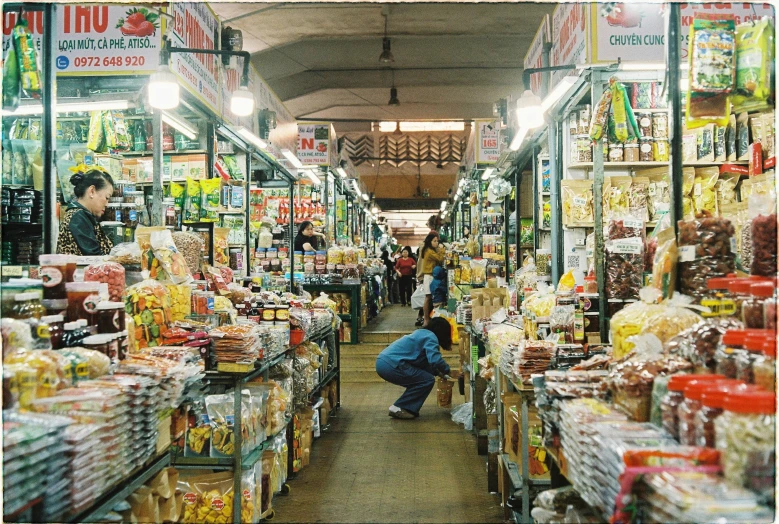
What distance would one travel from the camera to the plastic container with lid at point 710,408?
1626 mm

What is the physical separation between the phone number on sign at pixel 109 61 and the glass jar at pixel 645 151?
164 inches

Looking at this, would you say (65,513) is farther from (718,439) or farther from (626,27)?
(626,27)

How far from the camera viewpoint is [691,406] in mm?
1762

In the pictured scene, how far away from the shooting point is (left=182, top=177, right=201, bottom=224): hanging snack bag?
6.47 m

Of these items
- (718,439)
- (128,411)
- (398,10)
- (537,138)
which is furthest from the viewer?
(398,10)

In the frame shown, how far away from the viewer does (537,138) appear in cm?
741

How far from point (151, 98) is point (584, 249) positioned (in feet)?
12.8

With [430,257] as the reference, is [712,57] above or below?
above

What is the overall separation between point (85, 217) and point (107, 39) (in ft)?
5.46

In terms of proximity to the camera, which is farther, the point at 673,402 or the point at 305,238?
the point at 305,238

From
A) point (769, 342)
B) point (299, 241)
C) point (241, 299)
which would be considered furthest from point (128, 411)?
point (299, 241)

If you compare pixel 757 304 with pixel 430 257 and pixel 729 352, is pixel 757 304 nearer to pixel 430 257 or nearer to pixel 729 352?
pixel 729 352

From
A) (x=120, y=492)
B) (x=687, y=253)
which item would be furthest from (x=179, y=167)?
(x=687, y=253)

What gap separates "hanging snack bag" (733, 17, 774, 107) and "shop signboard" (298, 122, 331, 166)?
11.0m
